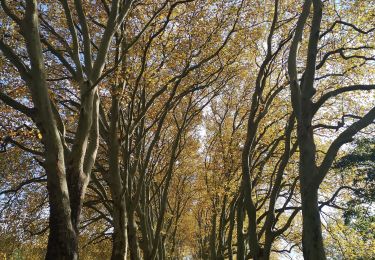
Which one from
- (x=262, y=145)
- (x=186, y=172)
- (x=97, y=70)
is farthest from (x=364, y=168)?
(x=186, y=172)

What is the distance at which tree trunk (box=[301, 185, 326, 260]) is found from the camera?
728 centimetres

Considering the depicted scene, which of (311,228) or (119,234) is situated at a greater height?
(119,234)

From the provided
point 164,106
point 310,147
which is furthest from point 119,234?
point 310,147

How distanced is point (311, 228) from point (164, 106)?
7.42 m

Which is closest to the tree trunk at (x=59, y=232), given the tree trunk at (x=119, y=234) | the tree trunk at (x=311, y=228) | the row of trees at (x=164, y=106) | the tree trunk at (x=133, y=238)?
the row of trees at (x=164, y=106)

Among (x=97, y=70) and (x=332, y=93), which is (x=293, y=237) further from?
(x=97, y=70)

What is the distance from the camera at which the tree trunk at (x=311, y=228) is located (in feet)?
23.9

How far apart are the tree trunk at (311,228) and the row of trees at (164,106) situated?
2 cm

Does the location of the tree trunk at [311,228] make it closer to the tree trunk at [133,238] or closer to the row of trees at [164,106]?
the row of trees at [164,106]

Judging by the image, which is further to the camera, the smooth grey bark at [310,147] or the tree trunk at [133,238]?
the tree trunk at [133,238]

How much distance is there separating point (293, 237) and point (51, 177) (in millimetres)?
17947

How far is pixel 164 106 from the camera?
44.4 feet

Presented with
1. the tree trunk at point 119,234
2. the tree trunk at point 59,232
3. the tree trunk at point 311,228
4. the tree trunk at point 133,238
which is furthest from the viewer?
the tree trunk at point 133,238

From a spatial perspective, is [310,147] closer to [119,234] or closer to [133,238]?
[119,234]
